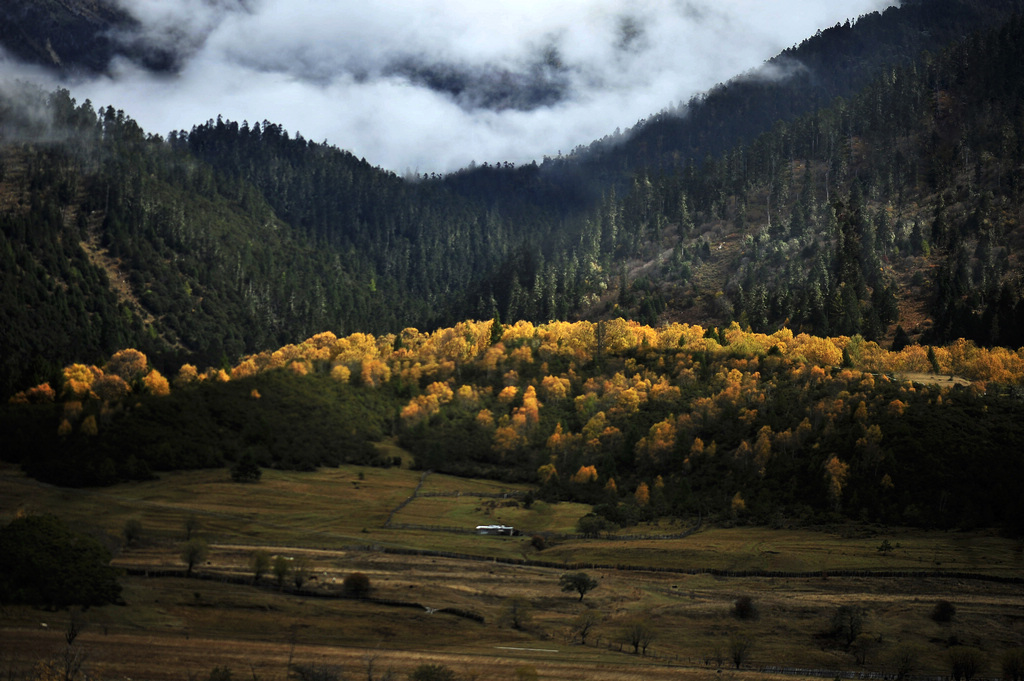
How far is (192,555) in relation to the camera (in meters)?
117

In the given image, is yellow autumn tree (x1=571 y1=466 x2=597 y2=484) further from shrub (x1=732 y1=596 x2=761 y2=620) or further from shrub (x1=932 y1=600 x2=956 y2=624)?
shrub (x1=932 y1=600 x2=956 y2=624)

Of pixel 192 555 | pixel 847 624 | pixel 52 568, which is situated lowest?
pixel 847 624

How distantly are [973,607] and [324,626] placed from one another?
77.4m

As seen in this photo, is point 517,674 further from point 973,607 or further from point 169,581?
point 973,607

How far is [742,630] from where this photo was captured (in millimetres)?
104625

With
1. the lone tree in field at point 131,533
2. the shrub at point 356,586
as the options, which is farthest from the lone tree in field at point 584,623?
the lone tree in field at point 131,533

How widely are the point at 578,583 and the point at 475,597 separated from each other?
1348 centimetres

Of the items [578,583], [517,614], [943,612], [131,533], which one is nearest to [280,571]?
[131,533]

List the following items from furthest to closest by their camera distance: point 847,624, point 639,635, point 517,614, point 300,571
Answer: point 300,571
point 517,614
point 847,624
point 639,635

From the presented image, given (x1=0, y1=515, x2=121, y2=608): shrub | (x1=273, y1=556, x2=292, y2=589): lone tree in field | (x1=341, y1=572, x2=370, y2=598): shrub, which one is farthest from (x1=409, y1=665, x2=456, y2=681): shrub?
(x1=0, y1=515, x2=121, y2=608): shrub

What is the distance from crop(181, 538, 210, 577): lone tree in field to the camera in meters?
117

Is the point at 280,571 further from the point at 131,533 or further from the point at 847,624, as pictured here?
the point at 847,624

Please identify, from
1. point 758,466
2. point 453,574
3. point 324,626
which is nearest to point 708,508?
point 758,466

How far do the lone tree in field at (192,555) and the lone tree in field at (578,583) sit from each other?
47.6m
